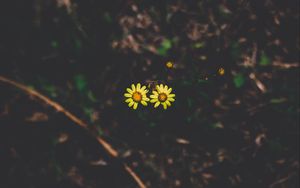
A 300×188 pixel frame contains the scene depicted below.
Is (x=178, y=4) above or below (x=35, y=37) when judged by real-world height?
above

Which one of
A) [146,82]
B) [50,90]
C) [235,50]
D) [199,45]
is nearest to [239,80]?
[235,50]

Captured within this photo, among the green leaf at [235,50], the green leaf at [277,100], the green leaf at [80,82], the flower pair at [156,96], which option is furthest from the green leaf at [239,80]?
the green leaf at [80,82]

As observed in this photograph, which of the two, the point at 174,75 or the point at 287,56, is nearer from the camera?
the point at 174,75

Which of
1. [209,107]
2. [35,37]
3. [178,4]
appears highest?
[178,4]

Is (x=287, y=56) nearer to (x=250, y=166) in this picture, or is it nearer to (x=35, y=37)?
(x=250, y=166)

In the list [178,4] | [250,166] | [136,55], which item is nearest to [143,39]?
[136,55]

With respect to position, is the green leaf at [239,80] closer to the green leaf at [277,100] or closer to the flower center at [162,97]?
the green leaf at [277,100]

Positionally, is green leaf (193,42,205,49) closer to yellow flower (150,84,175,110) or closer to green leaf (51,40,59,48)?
yellow flower (150,84,175,110)

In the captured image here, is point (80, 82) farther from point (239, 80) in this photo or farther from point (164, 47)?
point (239, 80)
